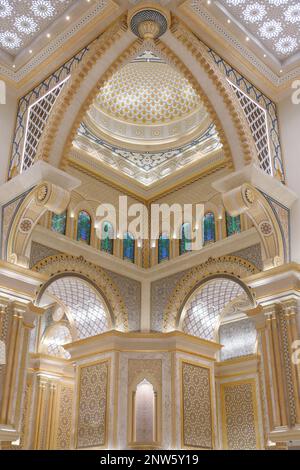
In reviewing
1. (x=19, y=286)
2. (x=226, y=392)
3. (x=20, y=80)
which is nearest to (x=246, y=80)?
(x=20, y=80)

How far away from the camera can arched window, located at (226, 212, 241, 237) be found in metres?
10.3

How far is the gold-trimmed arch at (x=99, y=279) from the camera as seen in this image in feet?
33.1

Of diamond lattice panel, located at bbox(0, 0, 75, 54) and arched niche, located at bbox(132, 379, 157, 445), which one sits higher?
diamond lattice panel, located at bbox(0, 0, 75, 54)

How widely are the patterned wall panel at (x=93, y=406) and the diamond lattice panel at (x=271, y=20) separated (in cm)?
627

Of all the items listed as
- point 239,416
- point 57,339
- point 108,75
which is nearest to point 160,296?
point 57,339

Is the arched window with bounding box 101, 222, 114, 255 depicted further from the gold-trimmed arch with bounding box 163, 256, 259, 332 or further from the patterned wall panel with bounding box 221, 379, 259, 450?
the patterned wall panel with bounding box 221, 379, 259, 450

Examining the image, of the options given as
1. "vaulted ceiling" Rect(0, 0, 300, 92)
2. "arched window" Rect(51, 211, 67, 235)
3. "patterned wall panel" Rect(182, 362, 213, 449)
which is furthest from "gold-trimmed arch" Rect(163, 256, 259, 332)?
"vaulted ceiling" Rect(0, 0, 300, 92)

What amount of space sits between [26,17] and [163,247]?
570 cm

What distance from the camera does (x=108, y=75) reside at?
7438 millimetres

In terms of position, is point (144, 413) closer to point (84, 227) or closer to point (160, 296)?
point (160, 296)

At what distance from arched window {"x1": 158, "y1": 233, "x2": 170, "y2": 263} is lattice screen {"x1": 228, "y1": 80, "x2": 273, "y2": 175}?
416 centimetres

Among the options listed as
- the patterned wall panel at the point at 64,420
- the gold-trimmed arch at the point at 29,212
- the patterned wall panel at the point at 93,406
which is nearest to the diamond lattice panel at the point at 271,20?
the gold-trimmed arch at the point at 29,212
